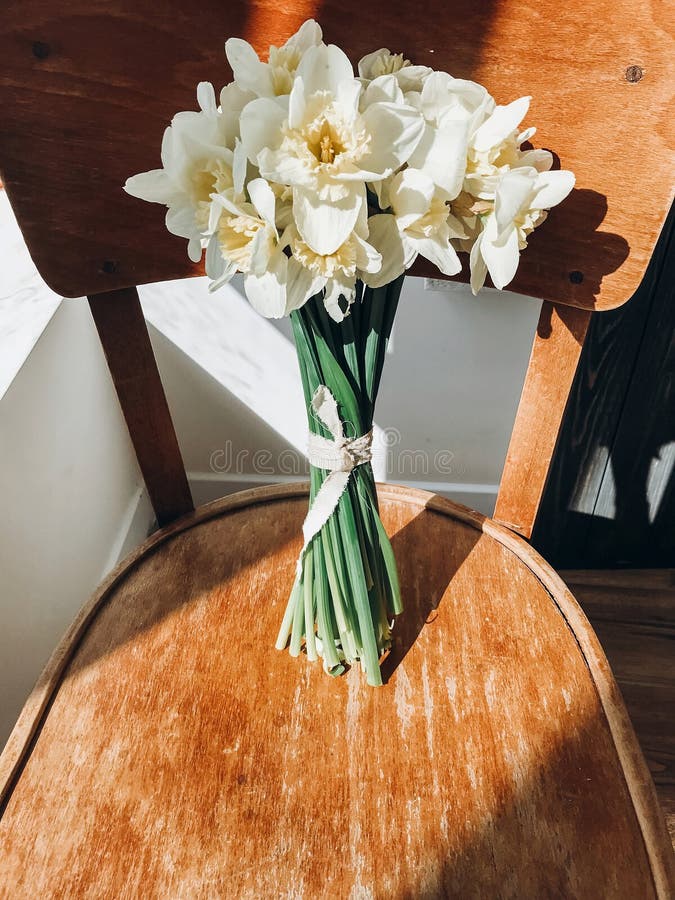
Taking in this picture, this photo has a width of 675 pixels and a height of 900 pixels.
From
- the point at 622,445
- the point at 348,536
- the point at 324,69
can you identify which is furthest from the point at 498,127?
the point at 622,445

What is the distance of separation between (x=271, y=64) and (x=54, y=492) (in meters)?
0.82

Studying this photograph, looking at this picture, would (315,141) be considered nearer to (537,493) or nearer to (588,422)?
(537,493)

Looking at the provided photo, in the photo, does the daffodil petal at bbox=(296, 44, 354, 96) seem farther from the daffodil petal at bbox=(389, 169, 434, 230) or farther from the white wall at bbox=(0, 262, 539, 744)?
the white wall at bbox=(0, 262, 539, 744)

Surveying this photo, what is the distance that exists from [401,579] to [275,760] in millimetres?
271

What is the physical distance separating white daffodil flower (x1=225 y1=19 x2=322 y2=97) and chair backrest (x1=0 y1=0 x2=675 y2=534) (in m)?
0.13

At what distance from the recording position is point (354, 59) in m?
0.56

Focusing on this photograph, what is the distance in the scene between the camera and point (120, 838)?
0.56 metres

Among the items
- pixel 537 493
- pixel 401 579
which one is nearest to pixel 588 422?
pixel 537 493

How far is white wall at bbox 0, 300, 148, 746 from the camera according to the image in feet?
3.02

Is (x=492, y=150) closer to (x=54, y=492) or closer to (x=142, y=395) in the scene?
(x=142, y=395)

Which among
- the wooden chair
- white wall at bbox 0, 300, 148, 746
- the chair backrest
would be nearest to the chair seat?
the wooden chair

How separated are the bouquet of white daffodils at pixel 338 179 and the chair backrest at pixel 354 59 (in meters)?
0.12

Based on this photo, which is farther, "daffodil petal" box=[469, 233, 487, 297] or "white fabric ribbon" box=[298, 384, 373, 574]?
"white fabric ribbon" box=[298, 384, 373, 574]

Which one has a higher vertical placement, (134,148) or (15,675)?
(134,148)
